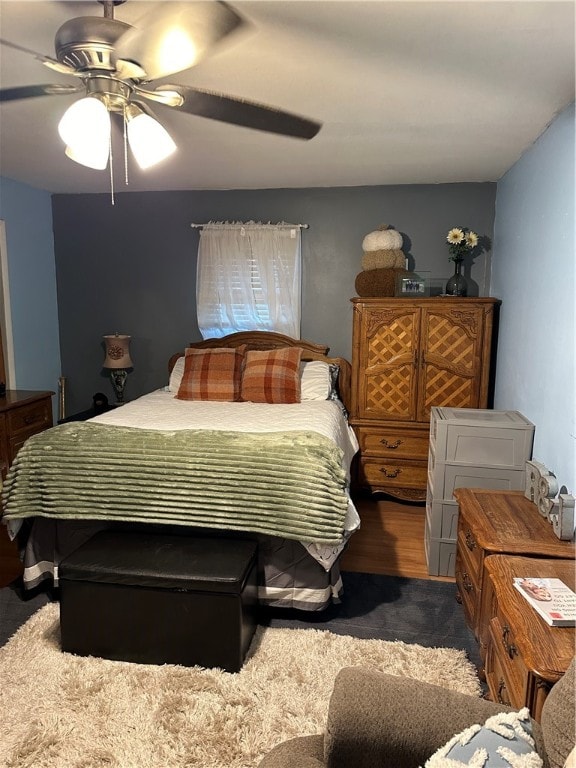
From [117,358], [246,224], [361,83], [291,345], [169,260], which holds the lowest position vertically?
[117,358]

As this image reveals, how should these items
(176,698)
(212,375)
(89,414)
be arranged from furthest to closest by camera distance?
(89,414) < (212,375) < (176,698)

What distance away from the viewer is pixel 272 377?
360 centimetres

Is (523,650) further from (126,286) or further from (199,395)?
(126,286)

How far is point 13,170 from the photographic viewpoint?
353cm

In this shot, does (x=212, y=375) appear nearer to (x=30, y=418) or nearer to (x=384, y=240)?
(x=30, y=418)

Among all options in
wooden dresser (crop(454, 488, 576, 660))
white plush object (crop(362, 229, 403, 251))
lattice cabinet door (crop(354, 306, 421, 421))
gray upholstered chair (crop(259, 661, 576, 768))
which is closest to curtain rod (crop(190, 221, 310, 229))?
white plush object (crop(362, 229, 403, 251))

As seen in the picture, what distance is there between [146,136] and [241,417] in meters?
1.70

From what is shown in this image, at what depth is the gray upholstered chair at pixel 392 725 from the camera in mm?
1058

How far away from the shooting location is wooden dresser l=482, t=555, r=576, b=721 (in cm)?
124

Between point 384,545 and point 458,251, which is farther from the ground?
point 458,251

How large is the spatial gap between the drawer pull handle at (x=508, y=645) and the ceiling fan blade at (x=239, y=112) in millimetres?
1971

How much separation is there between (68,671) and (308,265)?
10.3 feet

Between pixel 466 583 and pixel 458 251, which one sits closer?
pixel 466 583

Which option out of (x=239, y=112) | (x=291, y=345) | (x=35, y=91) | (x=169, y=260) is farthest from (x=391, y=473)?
(x=35, y=91)
